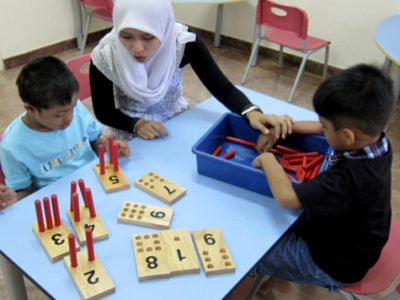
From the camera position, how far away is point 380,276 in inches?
49.4

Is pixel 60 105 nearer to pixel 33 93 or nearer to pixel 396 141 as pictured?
pixel 33 93

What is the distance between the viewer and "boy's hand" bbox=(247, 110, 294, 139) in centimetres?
133

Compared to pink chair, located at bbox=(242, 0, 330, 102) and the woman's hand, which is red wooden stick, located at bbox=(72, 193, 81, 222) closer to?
the woman's hand

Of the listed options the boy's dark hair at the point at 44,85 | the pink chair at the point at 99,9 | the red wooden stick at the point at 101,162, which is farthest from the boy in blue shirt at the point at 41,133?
the pink chair at the point at 99,9

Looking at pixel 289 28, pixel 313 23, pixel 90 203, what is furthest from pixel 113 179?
pixel 313 23

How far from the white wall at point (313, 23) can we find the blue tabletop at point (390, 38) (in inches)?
20.6

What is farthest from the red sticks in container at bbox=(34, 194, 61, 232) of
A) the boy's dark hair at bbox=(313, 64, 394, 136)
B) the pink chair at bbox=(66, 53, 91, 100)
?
the pink chair at bbox=(66, 53, 91, 100)

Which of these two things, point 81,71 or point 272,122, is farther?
point 81,71

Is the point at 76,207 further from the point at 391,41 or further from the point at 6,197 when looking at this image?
the point at 391,41

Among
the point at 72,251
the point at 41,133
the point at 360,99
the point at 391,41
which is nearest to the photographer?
the point at 72,251

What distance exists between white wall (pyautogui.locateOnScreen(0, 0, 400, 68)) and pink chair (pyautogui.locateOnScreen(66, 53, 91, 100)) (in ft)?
7.06

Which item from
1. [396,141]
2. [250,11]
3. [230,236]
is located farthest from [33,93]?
[250,11]

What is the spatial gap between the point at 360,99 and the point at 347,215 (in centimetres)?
32

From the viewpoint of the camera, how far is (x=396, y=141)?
2947 mm
